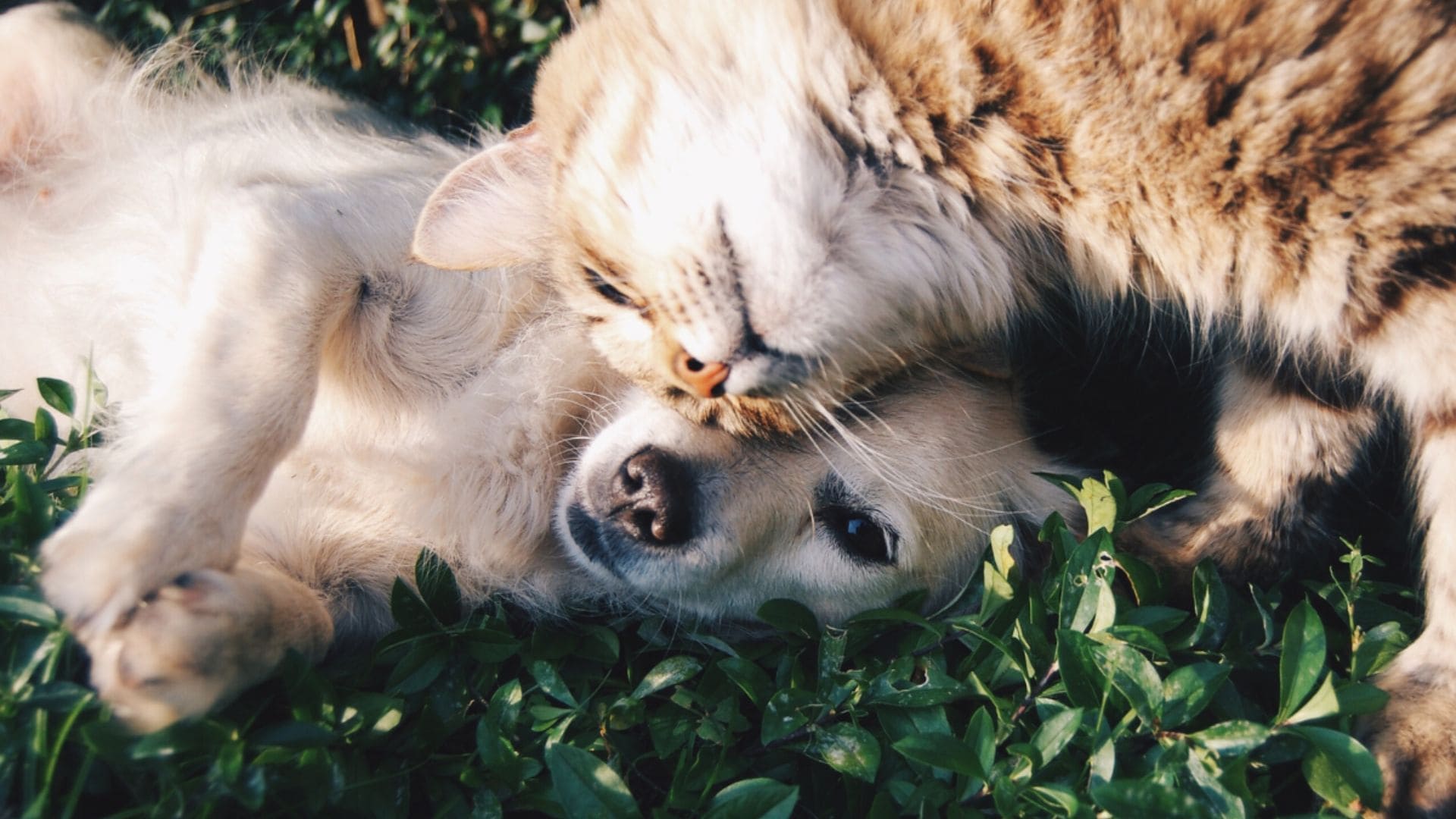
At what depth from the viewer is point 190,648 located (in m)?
1.82

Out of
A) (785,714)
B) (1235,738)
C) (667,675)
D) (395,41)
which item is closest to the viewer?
(1235,738)

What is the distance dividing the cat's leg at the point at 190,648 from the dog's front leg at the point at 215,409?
0.04 m

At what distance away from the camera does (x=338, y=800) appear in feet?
6.25

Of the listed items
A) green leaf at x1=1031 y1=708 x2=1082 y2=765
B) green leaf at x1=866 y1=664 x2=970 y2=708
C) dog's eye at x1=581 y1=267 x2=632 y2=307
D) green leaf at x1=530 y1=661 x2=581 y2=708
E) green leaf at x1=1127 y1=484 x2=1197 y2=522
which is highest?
dog's eye at x1=581 y1=267 x2=632 y2=307

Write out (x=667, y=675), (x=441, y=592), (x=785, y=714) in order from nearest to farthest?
(x=785, y=714)
(x=667, y=675)
(x=441, y=592)

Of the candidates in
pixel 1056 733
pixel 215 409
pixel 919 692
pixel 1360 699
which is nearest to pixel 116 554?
pixel 215 409

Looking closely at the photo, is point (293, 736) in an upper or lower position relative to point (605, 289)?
lower

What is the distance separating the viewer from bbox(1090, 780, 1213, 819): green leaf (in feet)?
5.38

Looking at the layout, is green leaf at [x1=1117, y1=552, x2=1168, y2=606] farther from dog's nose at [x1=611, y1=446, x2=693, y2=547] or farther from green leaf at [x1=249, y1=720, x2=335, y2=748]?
green leaf at [x1=249, y1=720, x2=335, y2=748]

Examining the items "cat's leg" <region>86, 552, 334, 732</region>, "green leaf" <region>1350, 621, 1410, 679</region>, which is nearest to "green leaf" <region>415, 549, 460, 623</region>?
"cat's leg" <region>86, 552, 334, 732</region>

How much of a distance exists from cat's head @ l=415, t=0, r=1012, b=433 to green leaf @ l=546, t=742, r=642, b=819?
719mm

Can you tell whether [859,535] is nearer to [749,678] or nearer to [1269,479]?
[749,678]

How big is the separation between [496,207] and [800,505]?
98cm

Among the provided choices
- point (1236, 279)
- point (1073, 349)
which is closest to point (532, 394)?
point (1073, 349)
